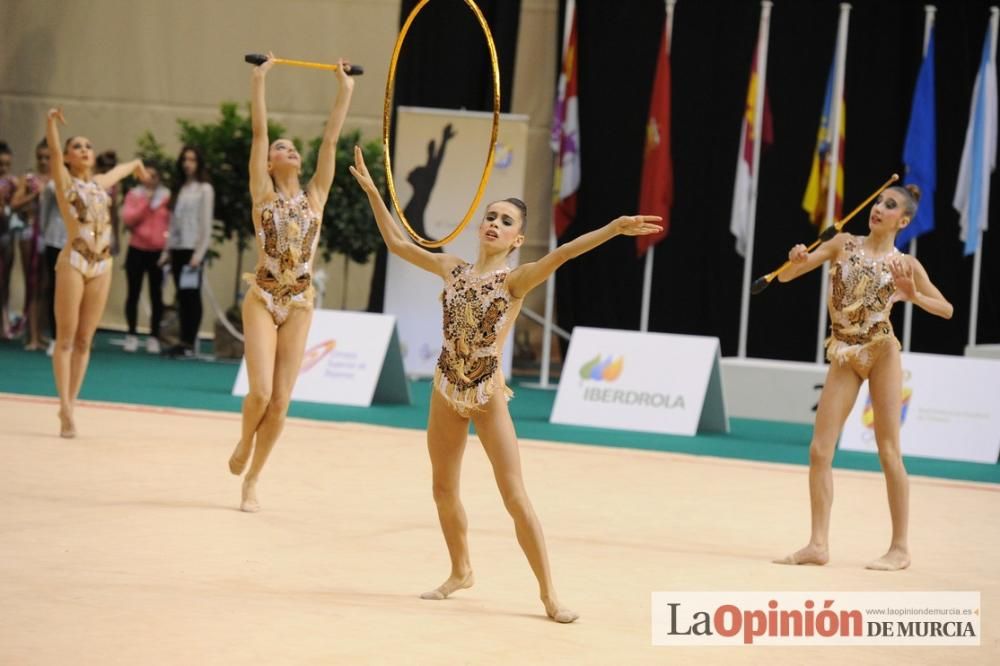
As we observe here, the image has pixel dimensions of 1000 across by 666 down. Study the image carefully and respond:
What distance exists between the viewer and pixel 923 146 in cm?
1384

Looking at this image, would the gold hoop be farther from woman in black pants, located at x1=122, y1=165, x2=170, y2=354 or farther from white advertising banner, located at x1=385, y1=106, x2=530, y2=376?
woman in black pants, located at x1=122, y1=165, x2=170, y2=354

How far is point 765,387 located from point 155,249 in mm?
6476

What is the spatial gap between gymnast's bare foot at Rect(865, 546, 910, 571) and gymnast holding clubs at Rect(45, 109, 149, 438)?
516cm

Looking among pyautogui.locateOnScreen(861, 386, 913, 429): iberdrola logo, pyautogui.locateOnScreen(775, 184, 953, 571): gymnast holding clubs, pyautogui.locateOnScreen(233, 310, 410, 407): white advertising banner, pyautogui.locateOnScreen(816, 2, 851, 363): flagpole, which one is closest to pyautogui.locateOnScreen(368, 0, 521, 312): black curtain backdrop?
pyautogui.locateOnScreen(233, 310, 410, 407): white advertising banner

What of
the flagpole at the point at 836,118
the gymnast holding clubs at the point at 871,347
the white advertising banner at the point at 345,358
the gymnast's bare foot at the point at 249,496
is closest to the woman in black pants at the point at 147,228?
the white advertising banner at the point at 345,358

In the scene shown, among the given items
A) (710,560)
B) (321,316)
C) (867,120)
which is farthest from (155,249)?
(710,560)

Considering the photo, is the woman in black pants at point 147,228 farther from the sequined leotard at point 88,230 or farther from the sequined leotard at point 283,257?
the sequined leotard at point 283,257

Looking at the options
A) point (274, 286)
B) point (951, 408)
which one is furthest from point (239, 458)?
point (951, 408)

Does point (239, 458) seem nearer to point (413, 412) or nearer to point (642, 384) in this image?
point (413, 412)

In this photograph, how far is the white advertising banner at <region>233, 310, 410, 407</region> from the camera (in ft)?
40.3

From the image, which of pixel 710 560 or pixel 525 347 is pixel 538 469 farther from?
pixel 525 347

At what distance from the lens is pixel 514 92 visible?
56.2 feet

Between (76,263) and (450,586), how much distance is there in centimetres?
459

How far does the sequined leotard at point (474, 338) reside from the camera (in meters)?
5.21
